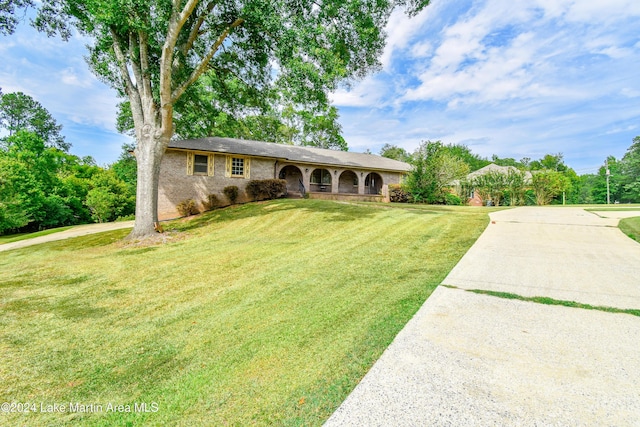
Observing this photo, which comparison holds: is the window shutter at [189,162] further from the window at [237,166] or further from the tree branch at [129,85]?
the tree branch at [129,85]

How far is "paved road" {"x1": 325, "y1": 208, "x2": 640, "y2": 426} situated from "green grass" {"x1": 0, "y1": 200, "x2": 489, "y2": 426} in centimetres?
26

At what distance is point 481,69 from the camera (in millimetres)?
14164

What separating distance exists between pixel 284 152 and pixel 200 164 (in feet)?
19.4

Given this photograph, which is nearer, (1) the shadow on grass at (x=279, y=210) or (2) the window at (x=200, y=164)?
(1) the shadow on grass at (x=279, y=210)

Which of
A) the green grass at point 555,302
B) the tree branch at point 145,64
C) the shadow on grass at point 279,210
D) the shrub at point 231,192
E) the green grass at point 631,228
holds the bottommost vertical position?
the green grass at point 555,302

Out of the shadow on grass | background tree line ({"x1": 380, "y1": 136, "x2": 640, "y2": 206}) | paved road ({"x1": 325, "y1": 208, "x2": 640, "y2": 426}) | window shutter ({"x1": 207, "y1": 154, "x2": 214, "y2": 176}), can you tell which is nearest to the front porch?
background tree line ({"x1": 380, "y1": 136, "x2": 640, "y2": 206})

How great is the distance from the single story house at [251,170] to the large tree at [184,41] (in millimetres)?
4815

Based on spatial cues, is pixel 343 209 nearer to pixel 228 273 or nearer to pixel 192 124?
pixel 228 273

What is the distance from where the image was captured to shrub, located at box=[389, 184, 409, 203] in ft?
67.4

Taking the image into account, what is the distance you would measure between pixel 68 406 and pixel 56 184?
3003 cm

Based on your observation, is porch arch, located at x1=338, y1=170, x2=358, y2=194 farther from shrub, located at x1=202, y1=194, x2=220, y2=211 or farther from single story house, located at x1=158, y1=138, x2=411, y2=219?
shrub, located at x1=202, y1=194, x2=220, y2=211

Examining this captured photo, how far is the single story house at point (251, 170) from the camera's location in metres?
15.1

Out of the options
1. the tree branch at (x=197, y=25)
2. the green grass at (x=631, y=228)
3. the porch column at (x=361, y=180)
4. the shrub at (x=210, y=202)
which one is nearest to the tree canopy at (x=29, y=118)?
the shrub at (x=210, y=202)

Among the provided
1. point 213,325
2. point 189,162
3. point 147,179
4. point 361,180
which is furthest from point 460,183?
point 213,325
